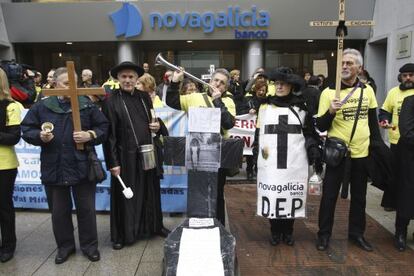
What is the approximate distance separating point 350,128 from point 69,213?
9.16 feet

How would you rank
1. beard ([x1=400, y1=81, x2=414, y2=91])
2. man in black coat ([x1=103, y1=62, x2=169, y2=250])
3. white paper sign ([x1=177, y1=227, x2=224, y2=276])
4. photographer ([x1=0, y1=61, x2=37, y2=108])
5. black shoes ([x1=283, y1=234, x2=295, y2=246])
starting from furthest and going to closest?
photographer ([x1=0, y1=61, x2=37, y2=108]) < beard ([x1=400, y1=81, x2=414, y2=91]) < black shoes ([x1=283, y1=234, x2=295, y2=246]) < man in black coat ([x1=103, y1=62, x2=169, y2=250]) < white paper sign ([x1=177, y1=227, x2=224, y2=276])

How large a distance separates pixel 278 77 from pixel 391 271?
79.1 inches

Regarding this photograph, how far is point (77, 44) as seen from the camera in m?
13.8

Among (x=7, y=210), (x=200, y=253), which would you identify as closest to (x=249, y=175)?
(x=200, y=253)

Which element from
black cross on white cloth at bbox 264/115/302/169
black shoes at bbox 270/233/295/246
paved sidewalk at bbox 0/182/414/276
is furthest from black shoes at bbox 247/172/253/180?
black cross on white cloth at bbox 264/115/302/169

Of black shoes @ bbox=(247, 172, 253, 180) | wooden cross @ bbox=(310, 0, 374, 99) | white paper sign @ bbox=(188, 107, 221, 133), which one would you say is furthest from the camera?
black shoes @ bbox=(247, 172, 253, 180)

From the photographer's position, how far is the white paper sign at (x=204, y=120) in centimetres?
353

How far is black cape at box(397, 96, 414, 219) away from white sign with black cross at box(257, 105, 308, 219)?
37.8 inches

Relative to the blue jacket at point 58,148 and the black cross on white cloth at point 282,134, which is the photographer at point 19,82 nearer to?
the blue jacket at point 58,148

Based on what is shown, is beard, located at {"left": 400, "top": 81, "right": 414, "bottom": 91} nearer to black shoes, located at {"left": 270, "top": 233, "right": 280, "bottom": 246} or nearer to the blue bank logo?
black shoes, located at {"left": 270, "top": 233, "right": 280, "bottom": 246}

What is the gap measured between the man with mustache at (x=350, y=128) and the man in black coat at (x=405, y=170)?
261 millimetres

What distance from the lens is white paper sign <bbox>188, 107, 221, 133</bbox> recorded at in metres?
3.53

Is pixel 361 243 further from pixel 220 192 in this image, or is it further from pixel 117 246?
pixel 117 246

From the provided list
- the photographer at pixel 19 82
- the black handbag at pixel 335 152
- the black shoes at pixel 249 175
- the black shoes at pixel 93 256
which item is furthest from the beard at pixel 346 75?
the photographer at pixel 19 82
